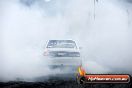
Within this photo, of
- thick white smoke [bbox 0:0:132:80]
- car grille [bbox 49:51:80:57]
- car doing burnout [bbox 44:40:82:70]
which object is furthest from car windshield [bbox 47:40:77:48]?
thick white smoke [bbox 0:0:132:80]

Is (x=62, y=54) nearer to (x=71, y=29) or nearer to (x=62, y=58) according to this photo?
(x=62, y=58)

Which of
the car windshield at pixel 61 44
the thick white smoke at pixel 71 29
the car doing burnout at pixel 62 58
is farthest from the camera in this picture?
the thick white smoke at pixel 71 29

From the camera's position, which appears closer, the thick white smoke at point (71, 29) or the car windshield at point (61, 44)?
the car windshield at point (61, 44)

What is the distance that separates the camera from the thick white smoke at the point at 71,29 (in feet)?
49.5

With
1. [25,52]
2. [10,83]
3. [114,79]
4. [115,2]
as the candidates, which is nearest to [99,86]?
[114,79]

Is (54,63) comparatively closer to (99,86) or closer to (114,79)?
(99,86)

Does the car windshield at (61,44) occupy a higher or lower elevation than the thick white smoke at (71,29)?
lower

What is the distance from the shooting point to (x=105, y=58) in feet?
53.4

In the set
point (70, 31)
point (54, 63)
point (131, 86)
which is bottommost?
point (131, 86)

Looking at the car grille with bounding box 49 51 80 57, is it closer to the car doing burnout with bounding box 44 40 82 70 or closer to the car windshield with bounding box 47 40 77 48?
the car doing burnout with bounding box 44 40 82 70

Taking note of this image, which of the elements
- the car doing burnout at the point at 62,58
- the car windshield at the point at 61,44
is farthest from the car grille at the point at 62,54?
the car windshield at the point at 61,44

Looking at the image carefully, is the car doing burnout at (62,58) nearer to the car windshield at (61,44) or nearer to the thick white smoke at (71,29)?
the car windshield at (61,44)

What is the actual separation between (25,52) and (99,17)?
203 inches

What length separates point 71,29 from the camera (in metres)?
17.2
